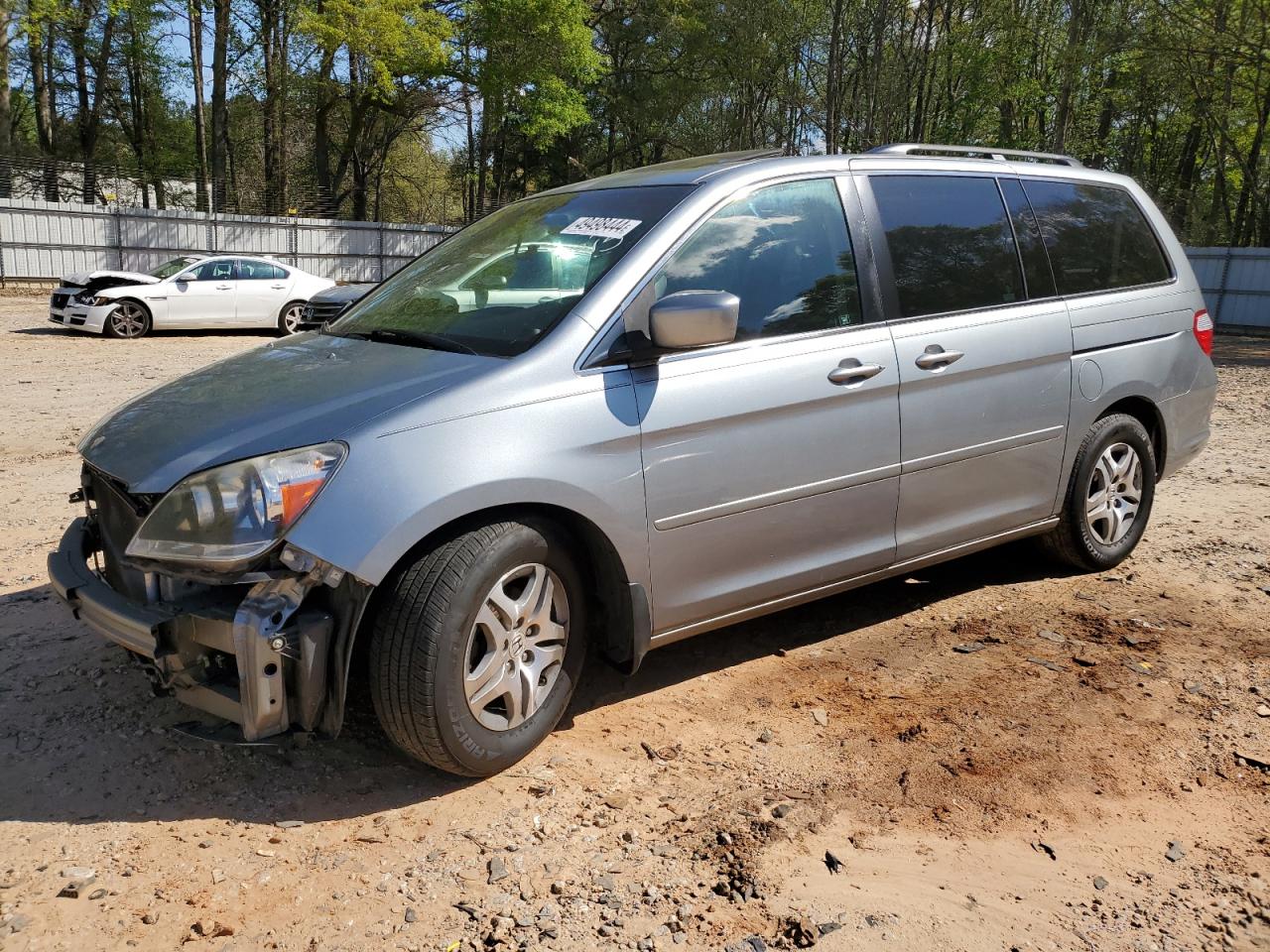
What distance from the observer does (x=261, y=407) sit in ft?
10.4

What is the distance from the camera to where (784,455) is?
369cm

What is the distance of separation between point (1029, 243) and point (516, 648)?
300cm

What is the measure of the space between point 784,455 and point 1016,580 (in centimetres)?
220

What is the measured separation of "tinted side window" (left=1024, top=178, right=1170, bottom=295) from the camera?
15.7 feet

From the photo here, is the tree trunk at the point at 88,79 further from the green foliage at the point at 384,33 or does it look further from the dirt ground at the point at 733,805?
the dirt ground at the point at 733,805

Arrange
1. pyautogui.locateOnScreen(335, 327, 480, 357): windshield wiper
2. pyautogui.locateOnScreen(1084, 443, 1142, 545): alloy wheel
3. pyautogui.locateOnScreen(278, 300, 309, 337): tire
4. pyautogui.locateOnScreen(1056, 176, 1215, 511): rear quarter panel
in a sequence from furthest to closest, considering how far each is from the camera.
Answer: pyautogui.locateOnScreen(278, 300, 309, 337): tire → pyautogui.locateOnScreen(1084, 443, 1142, 545): alloy wheel → pyautogui.locateOnScreen(1056, 176, 1215, 511): rear quarter panel → pyautogui.locateOnScreen(335, 327, 480, 357): windshield wiper

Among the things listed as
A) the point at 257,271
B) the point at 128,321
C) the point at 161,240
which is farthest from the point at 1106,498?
the point at 161,240

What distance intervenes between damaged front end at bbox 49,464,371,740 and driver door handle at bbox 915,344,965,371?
2330 millimetres

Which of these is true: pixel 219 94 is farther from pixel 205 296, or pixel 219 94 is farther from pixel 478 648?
pixel 478 648

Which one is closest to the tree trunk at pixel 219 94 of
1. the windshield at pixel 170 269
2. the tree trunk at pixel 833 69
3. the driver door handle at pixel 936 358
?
the windshield at pixel 170 269

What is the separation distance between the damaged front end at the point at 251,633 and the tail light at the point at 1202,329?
14.7 feet

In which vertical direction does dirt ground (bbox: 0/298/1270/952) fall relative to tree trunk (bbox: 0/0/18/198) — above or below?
below

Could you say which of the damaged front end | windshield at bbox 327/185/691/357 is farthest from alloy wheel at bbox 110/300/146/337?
the damaged front end

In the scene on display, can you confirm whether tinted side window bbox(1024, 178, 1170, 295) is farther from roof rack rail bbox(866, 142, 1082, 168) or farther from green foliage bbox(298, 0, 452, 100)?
green foliage bbox(298, 0, 452, 100)
